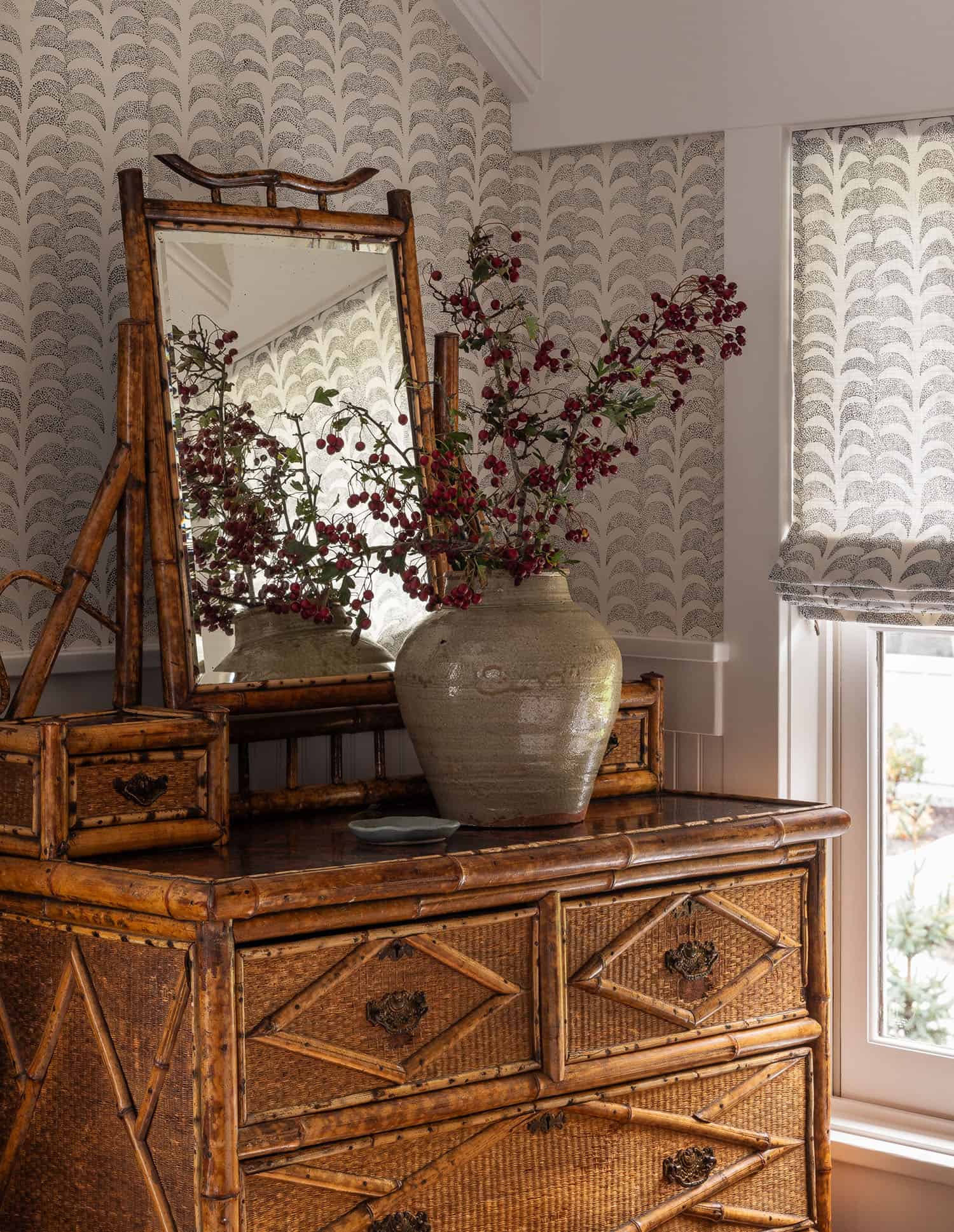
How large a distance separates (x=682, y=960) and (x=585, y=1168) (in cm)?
31

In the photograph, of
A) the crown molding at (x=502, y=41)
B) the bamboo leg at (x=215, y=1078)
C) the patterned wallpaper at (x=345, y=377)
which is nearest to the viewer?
the bamboo leg at (x=215, y=1078)

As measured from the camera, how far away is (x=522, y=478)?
2.22 m

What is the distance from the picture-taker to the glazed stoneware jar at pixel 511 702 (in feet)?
6.97

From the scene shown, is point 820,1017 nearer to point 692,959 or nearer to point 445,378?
point 692,959

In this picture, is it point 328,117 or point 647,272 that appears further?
point 647,272

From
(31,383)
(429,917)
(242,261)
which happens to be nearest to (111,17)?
(242,261)

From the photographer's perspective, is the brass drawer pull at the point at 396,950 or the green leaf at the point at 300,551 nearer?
the brass drawer pull at the point at 396,950

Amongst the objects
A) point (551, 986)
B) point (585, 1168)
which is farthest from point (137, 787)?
point (585, 1168)

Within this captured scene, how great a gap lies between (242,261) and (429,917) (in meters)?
1.09

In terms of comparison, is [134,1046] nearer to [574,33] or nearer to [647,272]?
[647,272]

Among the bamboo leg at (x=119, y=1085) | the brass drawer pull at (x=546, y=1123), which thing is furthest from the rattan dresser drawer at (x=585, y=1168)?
the bamboo leg at (x=119, y=1085)

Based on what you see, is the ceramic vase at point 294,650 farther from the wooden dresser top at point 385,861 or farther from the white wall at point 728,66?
the white wall at point 728,66

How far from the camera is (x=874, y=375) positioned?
2559 mm

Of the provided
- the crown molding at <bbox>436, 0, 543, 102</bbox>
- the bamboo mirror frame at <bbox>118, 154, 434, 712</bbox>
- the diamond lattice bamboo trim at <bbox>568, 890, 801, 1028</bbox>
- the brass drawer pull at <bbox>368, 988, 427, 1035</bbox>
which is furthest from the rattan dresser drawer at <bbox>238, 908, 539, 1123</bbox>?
the crown molding at <bbox>436, 0, 543, 102</bbox>
